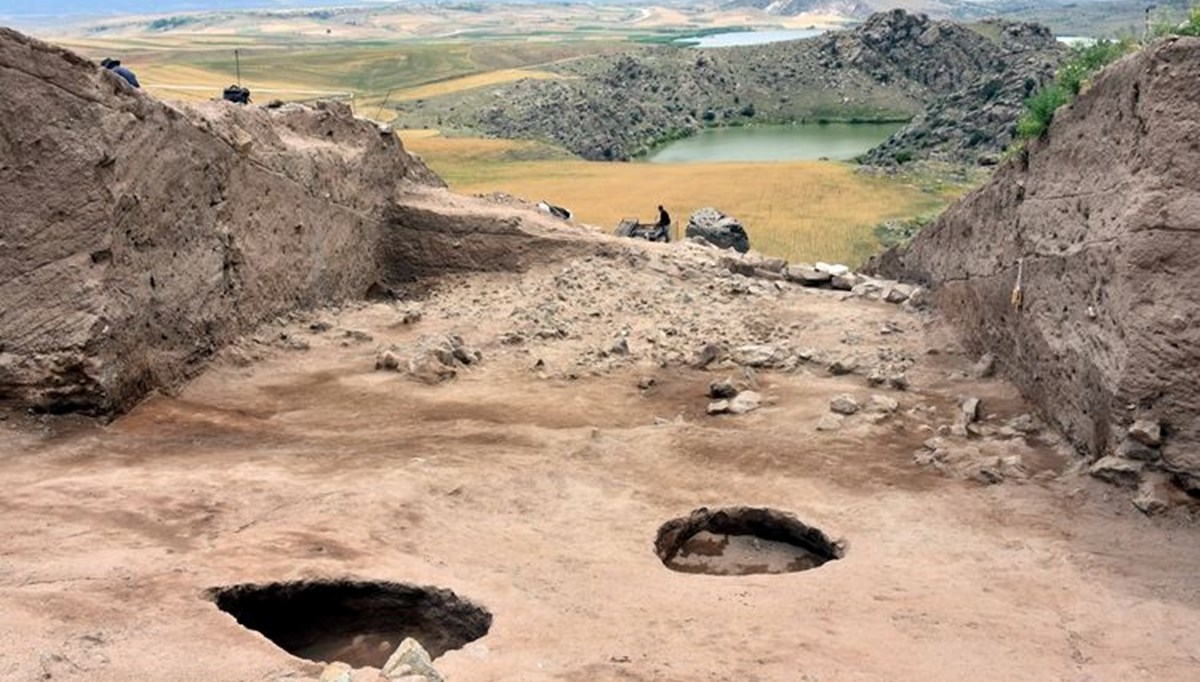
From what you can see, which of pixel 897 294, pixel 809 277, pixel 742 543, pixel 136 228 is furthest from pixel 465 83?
pixel 742 543

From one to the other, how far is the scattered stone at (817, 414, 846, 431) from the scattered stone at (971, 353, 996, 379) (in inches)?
92.4

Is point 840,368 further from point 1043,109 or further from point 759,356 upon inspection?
point 1043,109

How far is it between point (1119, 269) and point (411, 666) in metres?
7.39

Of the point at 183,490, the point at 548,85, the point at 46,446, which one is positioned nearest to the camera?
the point at 183,490

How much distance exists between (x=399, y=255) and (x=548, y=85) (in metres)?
61.9

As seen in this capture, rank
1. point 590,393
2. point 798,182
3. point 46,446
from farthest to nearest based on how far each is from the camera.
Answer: point 798,182 → point 590,393 → point 46,446

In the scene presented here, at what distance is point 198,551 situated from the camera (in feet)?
26.9

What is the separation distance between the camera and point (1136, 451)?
32.1ft

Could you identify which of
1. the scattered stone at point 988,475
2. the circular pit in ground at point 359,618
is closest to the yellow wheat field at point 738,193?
the scattered stone at point 988,475

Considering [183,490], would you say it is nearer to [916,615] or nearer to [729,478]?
[729,478]

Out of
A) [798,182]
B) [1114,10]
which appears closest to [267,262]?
[798,182]

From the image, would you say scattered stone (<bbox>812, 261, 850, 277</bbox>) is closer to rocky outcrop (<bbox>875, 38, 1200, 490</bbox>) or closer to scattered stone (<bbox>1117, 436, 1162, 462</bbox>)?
rocky outcrop (<bbox>875, 38, 1200, 490</bbox>)

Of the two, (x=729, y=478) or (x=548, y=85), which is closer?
(x=729, y=478)

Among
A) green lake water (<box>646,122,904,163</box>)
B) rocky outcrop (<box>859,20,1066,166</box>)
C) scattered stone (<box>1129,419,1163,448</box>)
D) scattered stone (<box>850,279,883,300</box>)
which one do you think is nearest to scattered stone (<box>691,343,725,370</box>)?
scattered stone (<box>850,279,883,300</box>)
